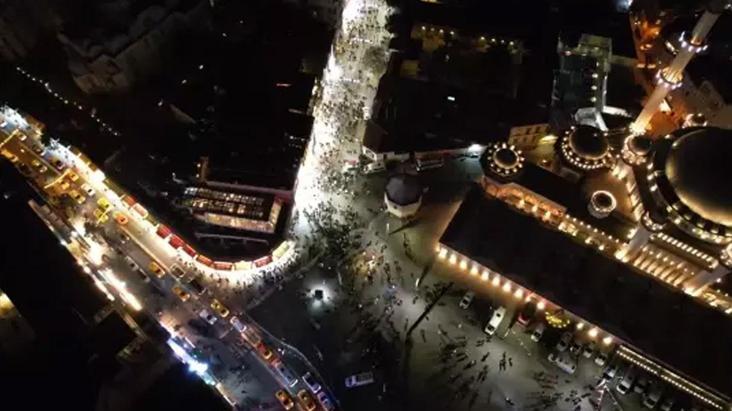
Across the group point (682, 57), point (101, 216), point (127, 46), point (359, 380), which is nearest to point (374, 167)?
point (359, 380)

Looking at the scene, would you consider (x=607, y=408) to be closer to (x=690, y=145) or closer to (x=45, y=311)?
(x=690, y=145)

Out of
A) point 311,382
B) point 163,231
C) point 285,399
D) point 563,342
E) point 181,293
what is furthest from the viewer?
point 163,231

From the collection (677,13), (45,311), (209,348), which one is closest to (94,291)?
(45,311)

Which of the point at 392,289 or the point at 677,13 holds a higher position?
the point at 677,13

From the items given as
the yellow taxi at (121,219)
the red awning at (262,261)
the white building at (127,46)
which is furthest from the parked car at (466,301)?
the white building at (127,46)

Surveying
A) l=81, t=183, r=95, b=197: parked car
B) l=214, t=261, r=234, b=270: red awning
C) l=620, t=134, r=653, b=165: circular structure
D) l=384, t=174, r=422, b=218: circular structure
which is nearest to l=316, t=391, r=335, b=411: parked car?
l=214, t=261, r=234, b=270: red awning

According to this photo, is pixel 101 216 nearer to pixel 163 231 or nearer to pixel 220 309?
pixel 163 231
